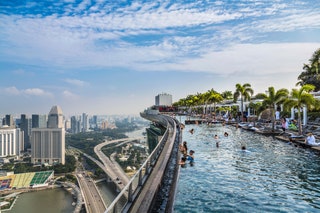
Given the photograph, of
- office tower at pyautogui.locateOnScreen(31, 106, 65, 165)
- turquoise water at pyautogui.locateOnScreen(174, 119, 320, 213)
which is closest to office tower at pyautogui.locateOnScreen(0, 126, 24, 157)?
office tower at pyautogui.locateOnScreen(31, 106, 65, 165)

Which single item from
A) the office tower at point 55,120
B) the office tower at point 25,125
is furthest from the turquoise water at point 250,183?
the office tower at point 25,125

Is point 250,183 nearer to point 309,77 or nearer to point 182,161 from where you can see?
point 182,161

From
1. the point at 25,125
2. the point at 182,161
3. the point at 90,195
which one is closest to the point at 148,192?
the point at 182,161

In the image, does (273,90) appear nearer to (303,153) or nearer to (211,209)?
(303,153)

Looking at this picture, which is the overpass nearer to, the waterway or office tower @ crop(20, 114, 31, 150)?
the waterway

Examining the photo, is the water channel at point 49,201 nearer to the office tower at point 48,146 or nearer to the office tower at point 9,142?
the office tower at point 48,146

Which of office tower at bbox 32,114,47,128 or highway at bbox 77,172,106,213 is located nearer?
highway at bbox 77,172,106,213
